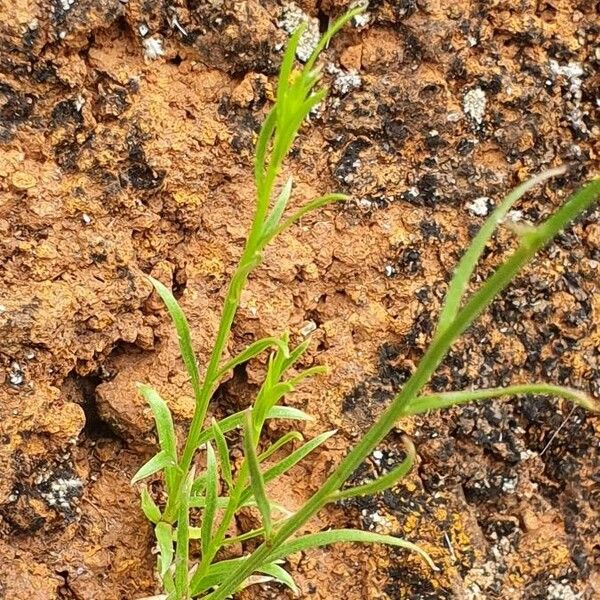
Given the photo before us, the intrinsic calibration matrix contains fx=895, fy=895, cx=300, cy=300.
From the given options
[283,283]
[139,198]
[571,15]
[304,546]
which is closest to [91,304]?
[139,198]

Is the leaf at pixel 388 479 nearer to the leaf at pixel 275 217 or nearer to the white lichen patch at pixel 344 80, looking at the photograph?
the leaf at pixel 275 217

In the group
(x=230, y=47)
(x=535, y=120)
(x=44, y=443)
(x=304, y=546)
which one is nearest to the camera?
(x=304, y=546)

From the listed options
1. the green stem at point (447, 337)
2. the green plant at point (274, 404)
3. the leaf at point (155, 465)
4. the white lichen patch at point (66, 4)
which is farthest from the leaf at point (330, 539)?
the white lichen patch at point (66, 4)

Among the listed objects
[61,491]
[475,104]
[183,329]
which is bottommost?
[61,491]

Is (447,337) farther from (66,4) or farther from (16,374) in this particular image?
(66,4)

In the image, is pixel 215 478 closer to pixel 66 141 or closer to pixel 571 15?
pixel 66 141

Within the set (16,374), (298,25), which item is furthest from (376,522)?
(298,25)

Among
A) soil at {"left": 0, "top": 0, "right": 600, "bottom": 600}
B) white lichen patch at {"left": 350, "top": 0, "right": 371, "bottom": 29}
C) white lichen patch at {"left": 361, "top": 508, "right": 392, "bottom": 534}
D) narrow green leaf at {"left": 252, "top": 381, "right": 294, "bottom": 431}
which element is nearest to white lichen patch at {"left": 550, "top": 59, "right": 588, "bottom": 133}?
soil at {"left": 0, "top": 0, "right": 600, "bottom": 600}
